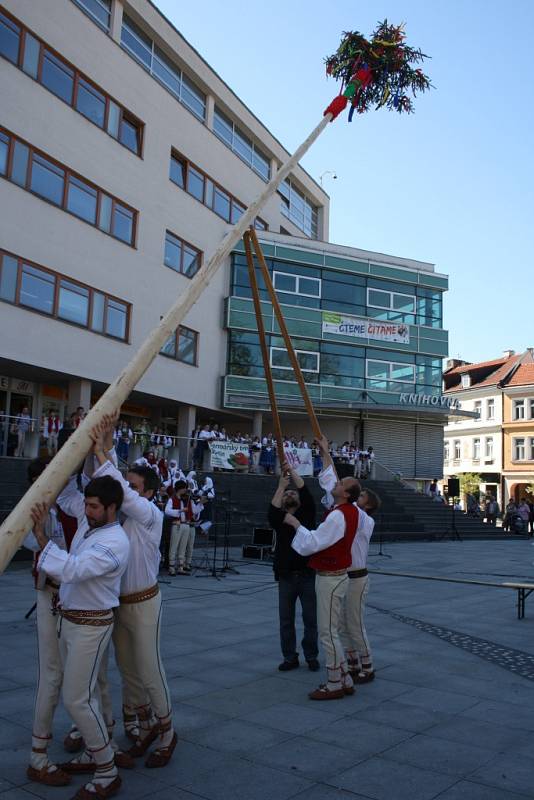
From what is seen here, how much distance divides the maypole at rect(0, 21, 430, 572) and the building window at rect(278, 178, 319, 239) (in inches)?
1247

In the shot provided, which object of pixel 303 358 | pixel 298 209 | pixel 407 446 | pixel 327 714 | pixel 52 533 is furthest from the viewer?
pixel 298 209

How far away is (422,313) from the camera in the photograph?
3738 centimetres

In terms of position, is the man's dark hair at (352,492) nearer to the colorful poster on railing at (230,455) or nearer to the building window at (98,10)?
the colorful poster on railing at (230,455)

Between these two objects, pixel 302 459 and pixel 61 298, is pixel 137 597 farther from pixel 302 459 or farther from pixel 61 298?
pixel 302 459

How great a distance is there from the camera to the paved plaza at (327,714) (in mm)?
4094

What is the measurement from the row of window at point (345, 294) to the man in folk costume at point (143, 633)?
93.3 feet

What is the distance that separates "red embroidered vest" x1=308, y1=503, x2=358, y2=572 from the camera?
6.12 m

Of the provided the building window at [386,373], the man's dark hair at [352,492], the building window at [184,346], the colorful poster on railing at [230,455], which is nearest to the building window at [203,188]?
the building window at [184,346]

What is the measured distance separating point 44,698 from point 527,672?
193 inches

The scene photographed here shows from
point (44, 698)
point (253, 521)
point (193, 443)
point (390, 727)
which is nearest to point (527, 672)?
point (390, 727)

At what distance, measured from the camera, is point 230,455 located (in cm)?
2428

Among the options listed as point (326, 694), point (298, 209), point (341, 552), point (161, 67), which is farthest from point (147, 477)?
point (298, 209)

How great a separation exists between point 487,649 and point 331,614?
2945 millimetres

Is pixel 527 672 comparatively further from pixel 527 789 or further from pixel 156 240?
pixel 156 240
